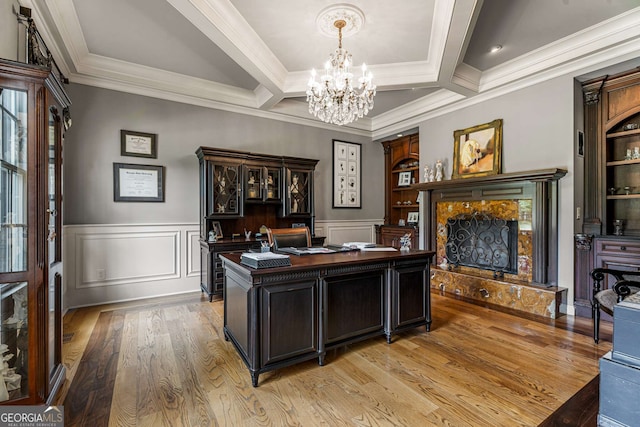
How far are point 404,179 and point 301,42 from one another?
349 centimetres

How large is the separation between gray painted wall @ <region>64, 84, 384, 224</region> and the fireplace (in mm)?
2321

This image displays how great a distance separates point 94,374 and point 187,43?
3.23m

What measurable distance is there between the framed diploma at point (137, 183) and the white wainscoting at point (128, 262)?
37 centimetres

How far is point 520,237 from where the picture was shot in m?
3.73

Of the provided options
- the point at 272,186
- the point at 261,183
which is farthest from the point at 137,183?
the point at 272,186

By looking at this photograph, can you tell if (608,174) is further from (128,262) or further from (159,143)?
(128,262)

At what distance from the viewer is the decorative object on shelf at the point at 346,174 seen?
223 inches

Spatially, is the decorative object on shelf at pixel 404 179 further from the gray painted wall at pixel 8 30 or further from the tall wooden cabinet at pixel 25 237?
the gray painted wall at pixel 8 30

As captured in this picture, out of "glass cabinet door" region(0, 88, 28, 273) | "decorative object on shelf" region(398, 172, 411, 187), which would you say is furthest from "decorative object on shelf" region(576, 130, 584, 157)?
"glass cabinet door" region(0, 88, 28, 273)

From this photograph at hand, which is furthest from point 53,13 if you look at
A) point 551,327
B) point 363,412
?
point 551,327

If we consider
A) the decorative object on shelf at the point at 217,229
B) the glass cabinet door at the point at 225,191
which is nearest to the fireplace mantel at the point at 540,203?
the glass cabinet door at the point at 225,191

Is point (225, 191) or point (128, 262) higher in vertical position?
point (225, 191)

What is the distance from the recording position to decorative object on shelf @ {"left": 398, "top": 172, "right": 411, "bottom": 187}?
5.84 meters

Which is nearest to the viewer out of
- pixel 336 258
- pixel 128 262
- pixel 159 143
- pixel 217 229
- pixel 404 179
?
pixel 336 258
